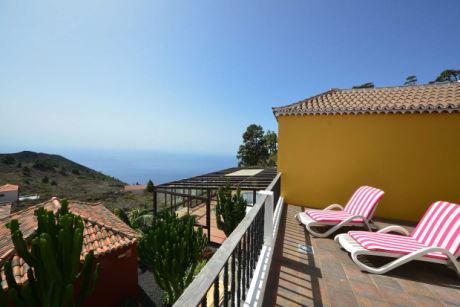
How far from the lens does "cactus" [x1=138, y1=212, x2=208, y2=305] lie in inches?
283

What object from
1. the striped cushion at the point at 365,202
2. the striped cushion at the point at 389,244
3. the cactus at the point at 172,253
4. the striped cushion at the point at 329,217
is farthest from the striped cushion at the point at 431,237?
the cactus at the point at 172,253

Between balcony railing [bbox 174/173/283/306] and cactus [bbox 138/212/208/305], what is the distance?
3.89m

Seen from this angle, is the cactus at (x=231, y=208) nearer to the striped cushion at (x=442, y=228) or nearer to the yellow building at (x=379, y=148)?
the yellow building at (x=379, y=148)

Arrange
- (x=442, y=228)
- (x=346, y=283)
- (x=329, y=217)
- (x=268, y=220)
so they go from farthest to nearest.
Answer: (x=329, y=217) < (x=268, y=220) < (x=442, y=228) < (x=346, y=283)

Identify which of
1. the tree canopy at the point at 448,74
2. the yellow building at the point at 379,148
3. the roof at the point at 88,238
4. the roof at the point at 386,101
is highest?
the tree canopy at the point at 448,74

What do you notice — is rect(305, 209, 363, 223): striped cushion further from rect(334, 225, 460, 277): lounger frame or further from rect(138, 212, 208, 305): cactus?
rect(138, 212, 208, 305): cactus

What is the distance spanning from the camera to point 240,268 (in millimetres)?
2668

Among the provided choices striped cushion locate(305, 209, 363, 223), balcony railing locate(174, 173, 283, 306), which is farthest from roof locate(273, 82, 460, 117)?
balcony railing locate(174, 173, 283, 306)

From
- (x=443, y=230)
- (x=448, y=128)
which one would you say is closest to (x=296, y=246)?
(x=443, y=230)

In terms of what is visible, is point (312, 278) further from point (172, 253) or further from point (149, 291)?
point (149, 291)

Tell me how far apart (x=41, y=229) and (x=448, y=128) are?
10.3 meters

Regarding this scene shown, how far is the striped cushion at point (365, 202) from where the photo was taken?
575cm

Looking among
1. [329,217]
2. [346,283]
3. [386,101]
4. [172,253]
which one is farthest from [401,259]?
[386,101]

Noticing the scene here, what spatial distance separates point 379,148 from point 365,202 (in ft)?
8.45
